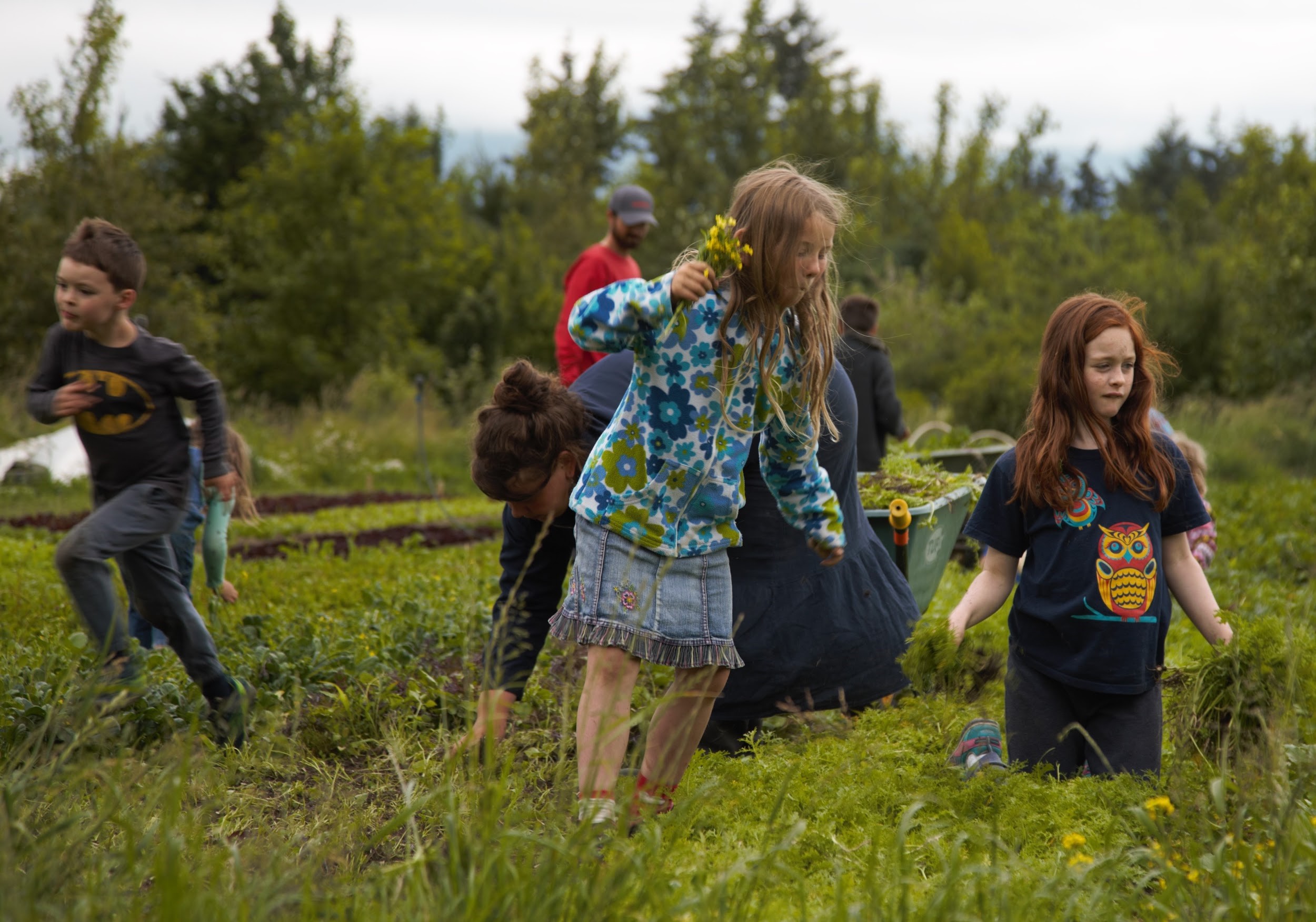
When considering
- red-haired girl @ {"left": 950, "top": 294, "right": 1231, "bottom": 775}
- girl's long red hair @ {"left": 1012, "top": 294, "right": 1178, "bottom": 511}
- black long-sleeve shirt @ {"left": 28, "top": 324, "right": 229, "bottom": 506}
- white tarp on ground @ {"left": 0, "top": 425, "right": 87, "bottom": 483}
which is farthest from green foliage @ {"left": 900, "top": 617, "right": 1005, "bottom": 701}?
white tarp on ground @ {"left": 0, "top": 425, "right": 87, "bottom": 483}

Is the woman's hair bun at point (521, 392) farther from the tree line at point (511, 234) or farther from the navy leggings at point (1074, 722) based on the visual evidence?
the tree line at point (511, 234)

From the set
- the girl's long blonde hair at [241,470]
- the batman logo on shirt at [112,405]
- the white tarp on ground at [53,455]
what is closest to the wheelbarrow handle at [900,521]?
the batman logo on shirt at [112,405]

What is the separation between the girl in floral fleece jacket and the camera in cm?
291

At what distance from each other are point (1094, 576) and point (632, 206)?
4.30m

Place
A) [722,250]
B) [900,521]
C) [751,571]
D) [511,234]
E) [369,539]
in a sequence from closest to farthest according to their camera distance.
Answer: [722,250], [751,571], [900,521], [369,539], [511,234]

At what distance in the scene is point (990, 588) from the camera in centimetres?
343

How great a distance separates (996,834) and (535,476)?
5.03 feet

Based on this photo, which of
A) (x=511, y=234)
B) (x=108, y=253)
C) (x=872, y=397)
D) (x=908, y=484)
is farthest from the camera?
(x=511, y=234)

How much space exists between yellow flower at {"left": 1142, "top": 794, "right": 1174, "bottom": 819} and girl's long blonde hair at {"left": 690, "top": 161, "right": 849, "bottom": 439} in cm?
127

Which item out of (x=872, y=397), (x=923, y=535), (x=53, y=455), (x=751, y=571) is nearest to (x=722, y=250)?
(x=751, y=571)

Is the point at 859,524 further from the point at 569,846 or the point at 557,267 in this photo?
the point at 557,267

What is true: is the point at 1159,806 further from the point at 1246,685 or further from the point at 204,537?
the point at 204,537

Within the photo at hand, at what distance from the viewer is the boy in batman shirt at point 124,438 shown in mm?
3775

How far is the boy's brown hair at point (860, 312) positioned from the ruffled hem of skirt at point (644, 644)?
5031 millimetres
